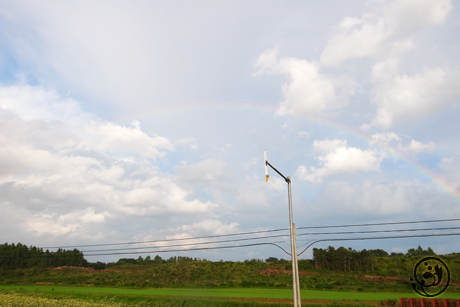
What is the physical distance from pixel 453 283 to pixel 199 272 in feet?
227

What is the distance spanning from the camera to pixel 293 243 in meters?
21.9

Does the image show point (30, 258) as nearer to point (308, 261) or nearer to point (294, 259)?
point (308, 261)

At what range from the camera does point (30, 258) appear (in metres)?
128

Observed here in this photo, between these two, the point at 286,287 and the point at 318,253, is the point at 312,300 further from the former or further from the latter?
the point at 318,253

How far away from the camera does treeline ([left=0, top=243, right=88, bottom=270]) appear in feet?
405

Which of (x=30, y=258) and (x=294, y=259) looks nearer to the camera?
(x=294, y=259)

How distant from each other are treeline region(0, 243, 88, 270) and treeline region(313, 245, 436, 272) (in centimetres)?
8342

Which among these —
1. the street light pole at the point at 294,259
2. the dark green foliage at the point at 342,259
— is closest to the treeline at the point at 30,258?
the dark green foliage at the point at 342,259

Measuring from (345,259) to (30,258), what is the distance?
4644 inches

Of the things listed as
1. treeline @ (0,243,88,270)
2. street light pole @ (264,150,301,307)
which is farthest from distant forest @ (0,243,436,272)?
street light pole @ (264,150,301,307)

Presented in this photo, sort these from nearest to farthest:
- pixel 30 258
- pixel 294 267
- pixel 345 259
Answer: pixel 294 267
pixel 345 259
pixel 30 258

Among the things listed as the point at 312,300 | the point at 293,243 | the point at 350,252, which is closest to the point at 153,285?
the point at 312,300

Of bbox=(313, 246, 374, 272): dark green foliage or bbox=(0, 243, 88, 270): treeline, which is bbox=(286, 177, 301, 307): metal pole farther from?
bbox=(0, 243, 88, 270): treeline

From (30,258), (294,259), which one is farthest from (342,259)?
(30,258)
